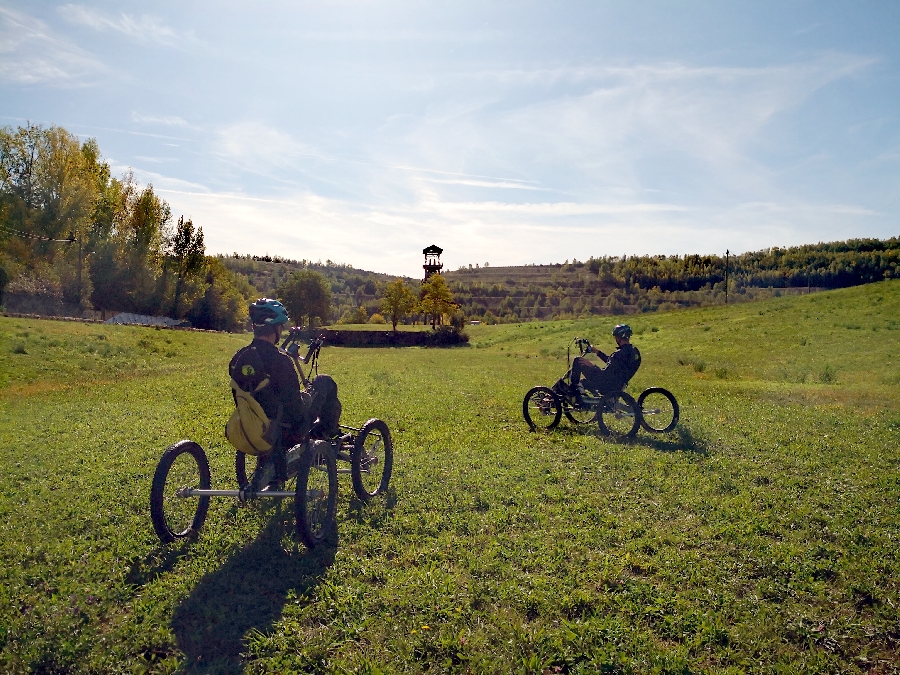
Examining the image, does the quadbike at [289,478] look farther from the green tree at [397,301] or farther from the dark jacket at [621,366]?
the green tree at [397,301]

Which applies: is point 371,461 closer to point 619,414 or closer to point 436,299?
point 619,414

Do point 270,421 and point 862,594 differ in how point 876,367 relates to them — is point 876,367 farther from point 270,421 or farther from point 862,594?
point 270,421

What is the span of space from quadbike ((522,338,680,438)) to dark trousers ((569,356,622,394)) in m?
0.12

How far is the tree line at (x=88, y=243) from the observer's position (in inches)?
1694

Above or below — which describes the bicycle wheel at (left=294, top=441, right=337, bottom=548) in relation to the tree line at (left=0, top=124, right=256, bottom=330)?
below

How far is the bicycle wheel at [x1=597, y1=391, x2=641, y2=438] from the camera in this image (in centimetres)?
1131

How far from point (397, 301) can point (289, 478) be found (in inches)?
2284

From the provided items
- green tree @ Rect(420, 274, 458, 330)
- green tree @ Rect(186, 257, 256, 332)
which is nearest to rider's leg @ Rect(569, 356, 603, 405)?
green tree @ Rect(420, 274, 458, 330)

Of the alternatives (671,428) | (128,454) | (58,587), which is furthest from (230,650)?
(671,428)

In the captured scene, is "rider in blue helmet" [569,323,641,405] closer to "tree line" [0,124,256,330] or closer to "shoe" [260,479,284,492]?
"shoe" [260,479,284,492]

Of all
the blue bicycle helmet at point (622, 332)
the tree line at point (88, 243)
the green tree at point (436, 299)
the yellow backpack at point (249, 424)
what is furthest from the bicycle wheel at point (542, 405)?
the green tree at point (436, 299)

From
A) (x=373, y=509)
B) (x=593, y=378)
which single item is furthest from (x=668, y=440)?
(x=373, y=509)

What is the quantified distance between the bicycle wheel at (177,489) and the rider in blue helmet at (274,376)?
951mm

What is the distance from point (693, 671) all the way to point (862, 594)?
6.99ft
